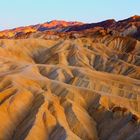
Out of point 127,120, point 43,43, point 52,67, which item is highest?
point 127,120

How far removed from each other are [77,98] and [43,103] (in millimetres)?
4469

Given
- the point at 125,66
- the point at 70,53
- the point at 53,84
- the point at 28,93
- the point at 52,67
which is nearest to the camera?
the point at 28,93

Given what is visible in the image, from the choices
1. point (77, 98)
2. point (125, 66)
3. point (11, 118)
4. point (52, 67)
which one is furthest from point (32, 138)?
point (125, 66)

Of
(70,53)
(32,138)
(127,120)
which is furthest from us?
(70,53)

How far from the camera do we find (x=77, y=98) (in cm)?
4419

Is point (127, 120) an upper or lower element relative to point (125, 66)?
upper

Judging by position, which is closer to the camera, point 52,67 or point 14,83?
point 14,83

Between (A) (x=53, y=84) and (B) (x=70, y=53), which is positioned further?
(B) (x=70, y=53)

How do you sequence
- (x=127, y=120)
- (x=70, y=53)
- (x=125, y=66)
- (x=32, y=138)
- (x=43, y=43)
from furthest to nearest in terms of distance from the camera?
(x=43, y=43)
(x=70, y=53)
(x=125, y=66)
(x=127, y=120)
(x=32, y=138)

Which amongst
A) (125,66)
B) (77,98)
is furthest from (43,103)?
(125,66)

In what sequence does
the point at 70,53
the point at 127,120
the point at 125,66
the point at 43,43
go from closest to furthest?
the point at 127,120
the point at 125,66
the point at 70,53
the point at 43,43

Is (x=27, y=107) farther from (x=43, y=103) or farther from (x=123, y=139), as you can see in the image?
(x=123, y=139)

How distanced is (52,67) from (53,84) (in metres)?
15.2

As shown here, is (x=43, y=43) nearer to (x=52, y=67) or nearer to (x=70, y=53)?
(x=70, y=53)
